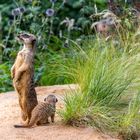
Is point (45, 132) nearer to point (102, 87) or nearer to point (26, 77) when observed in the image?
point (26, 77)

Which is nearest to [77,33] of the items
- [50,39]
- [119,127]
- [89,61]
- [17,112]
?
[50,39]

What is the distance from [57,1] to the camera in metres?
10.8

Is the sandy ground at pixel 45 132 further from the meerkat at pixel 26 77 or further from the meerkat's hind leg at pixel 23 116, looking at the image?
the meerkat at pixel 26 77

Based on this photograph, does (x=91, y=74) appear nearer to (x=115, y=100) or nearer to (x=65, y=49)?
(x=115, y=100)

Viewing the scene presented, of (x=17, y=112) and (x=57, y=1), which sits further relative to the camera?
(x=57, y=1)

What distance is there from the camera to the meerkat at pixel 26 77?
6.27 m

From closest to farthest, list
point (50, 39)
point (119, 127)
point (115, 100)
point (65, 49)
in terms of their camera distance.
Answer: point (119, 127), point (115, 100), point (65, 49), point (50, 39)

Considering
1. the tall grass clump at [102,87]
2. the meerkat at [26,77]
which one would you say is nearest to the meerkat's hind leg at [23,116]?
the meerkat at [26,77]

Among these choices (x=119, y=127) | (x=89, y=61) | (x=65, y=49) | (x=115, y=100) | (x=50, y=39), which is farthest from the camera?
(x=50, y=39)

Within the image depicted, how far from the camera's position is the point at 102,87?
6.63 meters

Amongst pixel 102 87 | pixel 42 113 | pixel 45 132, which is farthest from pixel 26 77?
pixel 102 87

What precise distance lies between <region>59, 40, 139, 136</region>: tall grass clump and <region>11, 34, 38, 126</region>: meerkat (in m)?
0.34

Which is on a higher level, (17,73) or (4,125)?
(17,73)

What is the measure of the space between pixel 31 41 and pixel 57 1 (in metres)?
4.56
